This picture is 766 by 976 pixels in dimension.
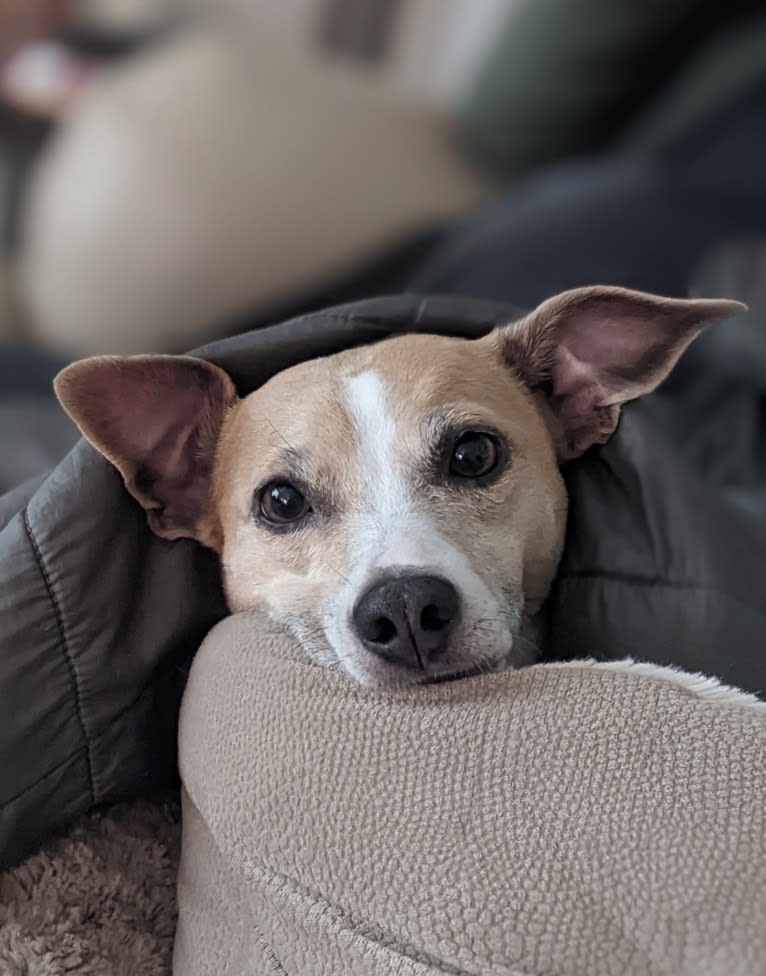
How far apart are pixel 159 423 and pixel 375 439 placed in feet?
0.82

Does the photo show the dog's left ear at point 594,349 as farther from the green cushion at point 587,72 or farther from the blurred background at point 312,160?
the green cushion at point 587,72

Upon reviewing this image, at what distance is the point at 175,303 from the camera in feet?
8.65

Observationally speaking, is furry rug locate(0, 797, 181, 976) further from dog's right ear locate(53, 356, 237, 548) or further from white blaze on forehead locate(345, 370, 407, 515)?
white blaze on forehead locate(345, 370, 407, 515)

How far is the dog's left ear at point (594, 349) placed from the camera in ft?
3.35

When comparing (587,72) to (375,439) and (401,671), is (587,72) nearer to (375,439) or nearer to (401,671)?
(375,439)

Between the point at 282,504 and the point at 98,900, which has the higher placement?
the point at 282,504

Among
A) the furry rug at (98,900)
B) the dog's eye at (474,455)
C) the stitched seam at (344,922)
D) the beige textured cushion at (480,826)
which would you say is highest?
the dog's eye at (474,455)

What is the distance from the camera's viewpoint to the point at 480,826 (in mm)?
700

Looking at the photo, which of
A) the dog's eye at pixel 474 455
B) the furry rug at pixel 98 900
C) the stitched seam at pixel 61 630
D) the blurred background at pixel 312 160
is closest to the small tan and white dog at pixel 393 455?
the dog's eye at pixel 474 455

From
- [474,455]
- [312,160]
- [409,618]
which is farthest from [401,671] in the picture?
[312,160]

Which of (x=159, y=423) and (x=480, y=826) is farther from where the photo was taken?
(x=159, y=423)

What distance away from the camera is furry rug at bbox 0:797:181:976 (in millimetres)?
822

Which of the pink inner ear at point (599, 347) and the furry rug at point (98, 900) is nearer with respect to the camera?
the furry rug at point (98, 900)

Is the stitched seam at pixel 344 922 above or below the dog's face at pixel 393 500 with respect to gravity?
below
